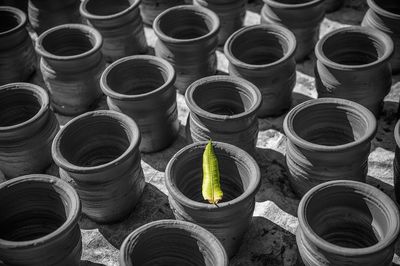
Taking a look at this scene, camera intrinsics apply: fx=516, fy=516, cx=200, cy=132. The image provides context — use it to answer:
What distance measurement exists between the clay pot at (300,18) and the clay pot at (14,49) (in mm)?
3801

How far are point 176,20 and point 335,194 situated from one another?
4128 millimetres

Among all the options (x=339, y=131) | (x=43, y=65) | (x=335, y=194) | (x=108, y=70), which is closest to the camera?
(x=335, y=194)

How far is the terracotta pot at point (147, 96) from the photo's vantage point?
6.49 meters

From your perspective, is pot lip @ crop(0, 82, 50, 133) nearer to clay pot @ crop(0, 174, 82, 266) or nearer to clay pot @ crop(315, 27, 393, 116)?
clay pot @ crop(0, 174, 82, 266)

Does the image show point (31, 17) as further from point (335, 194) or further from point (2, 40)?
point (335, 194)

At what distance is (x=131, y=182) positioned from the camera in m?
5.96

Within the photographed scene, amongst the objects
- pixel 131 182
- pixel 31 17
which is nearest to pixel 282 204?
pixel 131 182

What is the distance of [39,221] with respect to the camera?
18.9 ft

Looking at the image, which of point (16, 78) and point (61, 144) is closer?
point (61, 144)

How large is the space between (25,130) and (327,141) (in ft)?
12.2

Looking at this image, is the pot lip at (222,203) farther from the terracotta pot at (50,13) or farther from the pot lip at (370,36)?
the terracotta pot at (50,13)

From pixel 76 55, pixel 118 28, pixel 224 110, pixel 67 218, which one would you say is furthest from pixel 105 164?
pixel 118 28

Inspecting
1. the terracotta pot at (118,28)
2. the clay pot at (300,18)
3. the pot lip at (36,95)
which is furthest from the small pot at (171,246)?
the clay pot at (300,18)

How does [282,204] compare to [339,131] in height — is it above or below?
below
